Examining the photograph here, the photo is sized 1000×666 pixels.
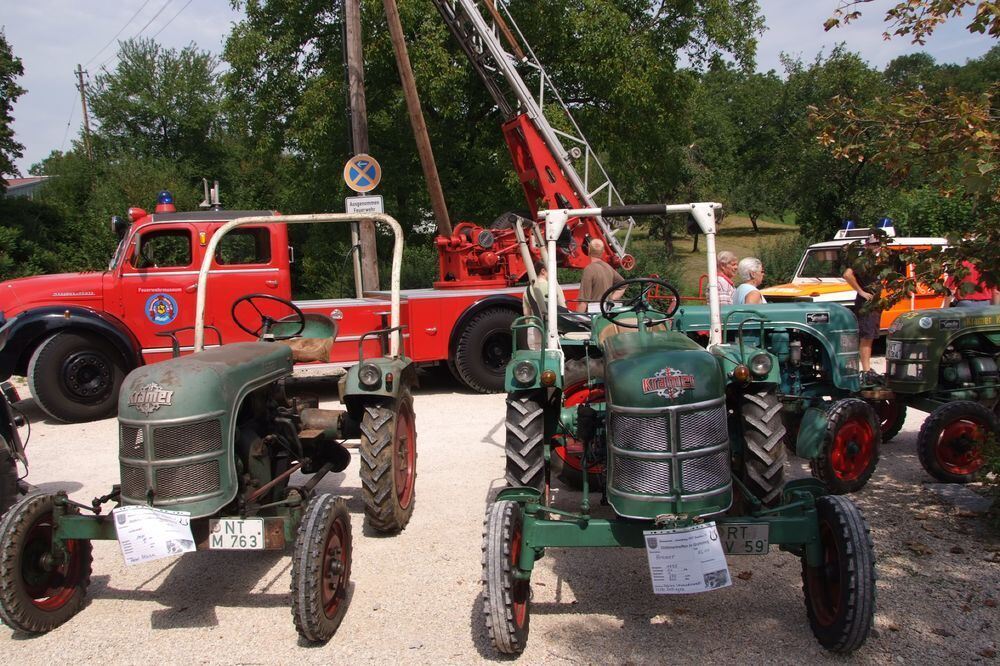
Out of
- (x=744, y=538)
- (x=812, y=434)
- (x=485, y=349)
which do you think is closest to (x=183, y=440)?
(x=744, y=538)

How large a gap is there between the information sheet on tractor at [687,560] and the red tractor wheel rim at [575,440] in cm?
126

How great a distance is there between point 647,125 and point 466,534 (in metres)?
11.4

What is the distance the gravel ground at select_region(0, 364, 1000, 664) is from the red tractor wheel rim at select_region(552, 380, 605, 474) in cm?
62

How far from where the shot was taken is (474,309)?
992 cm

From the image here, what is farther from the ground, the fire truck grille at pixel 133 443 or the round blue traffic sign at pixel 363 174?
the round blue traffic sign at pixel 363 174

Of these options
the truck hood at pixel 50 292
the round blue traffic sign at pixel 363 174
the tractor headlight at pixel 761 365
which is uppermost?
the round blue traffic sign at pixel 363 174

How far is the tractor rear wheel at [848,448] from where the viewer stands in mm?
5762

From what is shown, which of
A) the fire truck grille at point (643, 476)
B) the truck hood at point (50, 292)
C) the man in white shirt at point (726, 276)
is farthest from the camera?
the truck hood at point (50, 292)

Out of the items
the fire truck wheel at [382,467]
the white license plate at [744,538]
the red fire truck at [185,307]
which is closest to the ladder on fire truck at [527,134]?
the red fire truck at [185,307]

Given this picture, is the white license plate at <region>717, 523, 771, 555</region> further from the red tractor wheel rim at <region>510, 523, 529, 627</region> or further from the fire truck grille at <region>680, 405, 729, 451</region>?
the red tractor wheel rim at <region>510, 523, 529, 627</region>

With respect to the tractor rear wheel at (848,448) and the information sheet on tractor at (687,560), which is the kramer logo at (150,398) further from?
the tractor rear wheel at (848,448)

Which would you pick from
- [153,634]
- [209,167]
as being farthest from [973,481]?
[209,167]

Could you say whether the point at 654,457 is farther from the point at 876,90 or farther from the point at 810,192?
the point at 876,90

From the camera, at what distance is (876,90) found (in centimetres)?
2205
